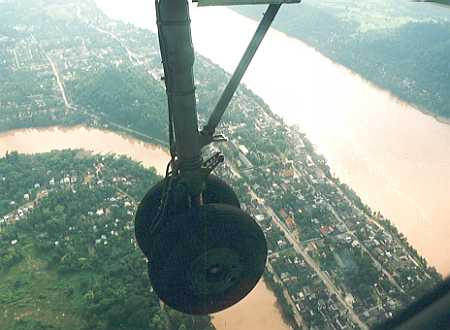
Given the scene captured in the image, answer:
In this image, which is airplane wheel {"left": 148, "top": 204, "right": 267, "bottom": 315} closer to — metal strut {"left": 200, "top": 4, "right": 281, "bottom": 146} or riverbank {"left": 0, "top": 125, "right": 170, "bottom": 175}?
metal strut {"left": 200, "top": 4, "right": 281, "bottom": 146}

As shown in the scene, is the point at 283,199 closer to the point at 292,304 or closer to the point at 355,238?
the point at 355,238

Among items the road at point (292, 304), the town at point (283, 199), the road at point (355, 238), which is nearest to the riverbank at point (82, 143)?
the town at point (283, 199)

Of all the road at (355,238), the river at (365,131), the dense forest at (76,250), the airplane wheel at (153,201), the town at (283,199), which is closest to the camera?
the airplane wheel at (153,201)

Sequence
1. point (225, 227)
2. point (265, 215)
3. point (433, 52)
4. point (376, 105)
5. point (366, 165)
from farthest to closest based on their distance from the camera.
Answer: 1. point (433, 52)
2. point (376, 105)
3. point (366, 165)
4. point (265, 215)
5. point (225, 227)

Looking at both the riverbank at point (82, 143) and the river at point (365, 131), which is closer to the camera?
the river at point (365, 131)

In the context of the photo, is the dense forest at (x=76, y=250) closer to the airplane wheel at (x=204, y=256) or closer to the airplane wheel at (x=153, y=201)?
the airplane wheel at (x=153, y=201)

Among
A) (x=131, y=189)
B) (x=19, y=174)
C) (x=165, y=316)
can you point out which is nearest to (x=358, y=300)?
(x=165, y=316)

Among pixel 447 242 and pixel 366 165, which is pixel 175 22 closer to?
pixel 447 242

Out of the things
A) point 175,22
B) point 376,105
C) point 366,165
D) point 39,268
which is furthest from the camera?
point 376,105
